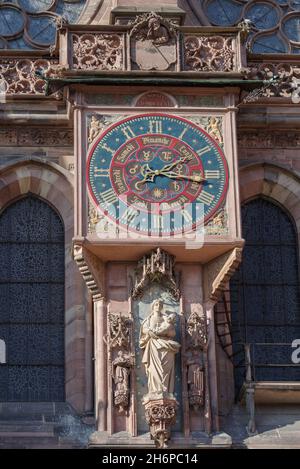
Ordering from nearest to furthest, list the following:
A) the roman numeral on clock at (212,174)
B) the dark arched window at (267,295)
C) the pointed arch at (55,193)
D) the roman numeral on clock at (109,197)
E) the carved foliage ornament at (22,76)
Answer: the roman numeral on clock at (109,197), the roman numeral on clock at (212,174), the pointed arch at (55,193), the dark arched window at (267,295), the carved foliage ornament at (22,76)

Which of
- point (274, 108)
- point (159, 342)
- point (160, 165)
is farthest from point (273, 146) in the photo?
point (159, 342)

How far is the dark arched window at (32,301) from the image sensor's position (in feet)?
96.8

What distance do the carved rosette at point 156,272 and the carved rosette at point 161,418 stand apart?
189 centimetres

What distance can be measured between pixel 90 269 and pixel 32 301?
1596 millimetres

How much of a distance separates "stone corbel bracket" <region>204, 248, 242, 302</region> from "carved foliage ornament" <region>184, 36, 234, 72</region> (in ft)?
10.9

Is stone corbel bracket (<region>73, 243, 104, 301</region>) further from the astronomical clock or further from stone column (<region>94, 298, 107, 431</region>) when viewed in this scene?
stone column (<region>94, 298, 107, 431</region>)

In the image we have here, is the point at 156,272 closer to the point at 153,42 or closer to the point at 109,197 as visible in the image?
the point at 109,197

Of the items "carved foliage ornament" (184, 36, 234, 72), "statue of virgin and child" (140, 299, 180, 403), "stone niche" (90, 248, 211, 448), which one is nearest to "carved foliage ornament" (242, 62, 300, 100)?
"carved foliage ornament" (184, 36, 234, 72)

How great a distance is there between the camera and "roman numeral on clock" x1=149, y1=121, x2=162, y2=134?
29750 millimetres

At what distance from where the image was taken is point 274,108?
102ft

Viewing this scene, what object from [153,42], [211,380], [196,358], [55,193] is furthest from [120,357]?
[153,42]

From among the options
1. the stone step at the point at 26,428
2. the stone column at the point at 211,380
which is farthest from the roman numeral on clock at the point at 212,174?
the stone step at the point at 26,428

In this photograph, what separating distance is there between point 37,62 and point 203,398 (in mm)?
6661

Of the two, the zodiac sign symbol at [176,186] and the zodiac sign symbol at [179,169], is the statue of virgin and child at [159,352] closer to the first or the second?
the zodiac sign symbol at [176,186]
